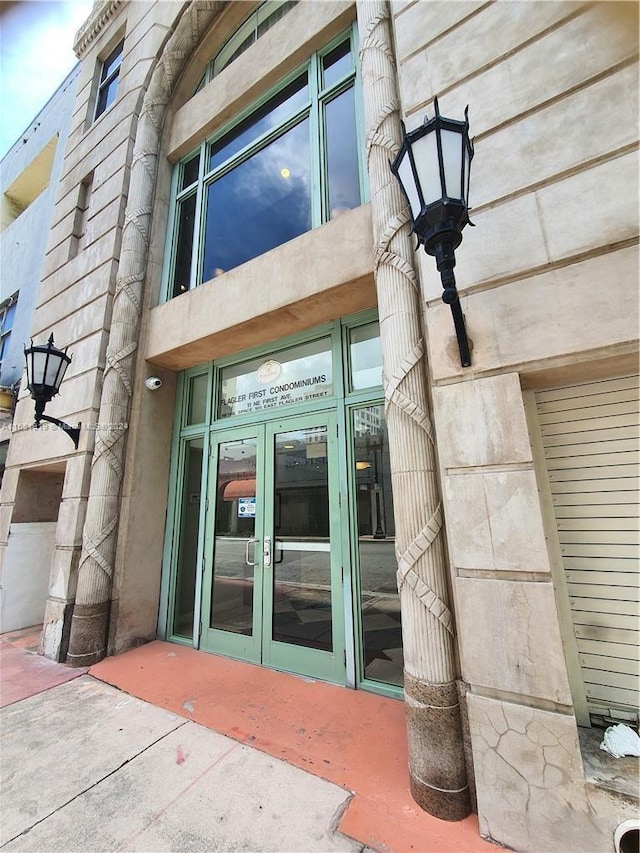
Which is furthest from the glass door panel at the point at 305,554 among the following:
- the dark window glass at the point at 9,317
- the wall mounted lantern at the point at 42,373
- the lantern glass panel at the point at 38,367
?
the dark window glass at the point at 9,317

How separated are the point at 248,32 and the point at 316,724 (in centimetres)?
939

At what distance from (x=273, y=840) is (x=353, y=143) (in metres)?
6.03

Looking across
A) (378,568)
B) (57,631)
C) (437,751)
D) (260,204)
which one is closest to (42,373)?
(57,631)

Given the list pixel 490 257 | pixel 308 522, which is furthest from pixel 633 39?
pixel 308 522

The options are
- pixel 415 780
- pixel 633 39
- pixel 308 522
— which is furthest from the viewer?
pixel 308 522

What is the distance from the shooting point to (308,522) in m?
3.91

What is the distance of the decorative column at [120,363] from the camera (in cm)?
430

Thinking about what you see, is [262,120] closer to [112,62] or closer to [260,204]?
[260,204]

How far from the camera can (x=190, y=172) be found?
20.0 feet

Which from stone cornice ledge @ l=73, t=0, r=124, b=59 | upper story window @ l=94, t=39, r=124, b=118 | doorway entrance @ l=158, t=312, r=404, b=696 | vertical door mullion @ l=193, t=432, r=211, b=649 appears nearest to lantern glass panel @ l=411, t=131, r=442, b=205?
doorway entrance @ l=158, t=312, r=404, b=696

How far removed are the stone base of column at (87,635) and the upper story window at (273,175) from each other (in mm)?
4434

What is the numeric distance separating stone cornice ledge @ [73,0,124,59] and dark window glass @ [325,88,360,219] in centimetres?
666

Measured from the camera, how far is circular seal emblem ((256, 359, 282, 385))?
180 inches

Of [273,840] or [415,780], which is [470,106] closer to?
[415,780]
